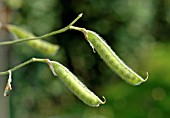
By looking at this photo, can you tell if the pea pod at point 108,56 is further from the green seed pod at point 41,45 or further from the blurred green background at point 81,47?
the blurred green background at point 81,47

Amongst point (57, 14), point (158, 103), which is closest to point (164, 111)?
point (158, 103)

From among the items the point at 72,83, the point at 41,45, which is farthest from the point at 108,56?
the point at 41,45

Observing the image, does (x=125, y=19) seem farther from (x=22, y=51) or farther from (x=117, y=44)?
(x=22, y=51)

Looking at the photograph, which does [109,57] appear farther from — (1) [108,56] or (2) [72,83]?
(2) [72,83]

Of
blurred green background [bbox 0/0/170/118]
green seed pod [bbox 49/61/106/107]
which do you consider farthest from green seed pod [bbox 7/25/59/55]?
blurred green background [bbox 0/0/170/118]

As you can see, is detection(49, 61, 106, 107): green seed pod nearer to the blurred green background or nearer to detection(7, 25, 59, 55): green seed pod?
detection(7, 25, 59, 55): green seed pod
